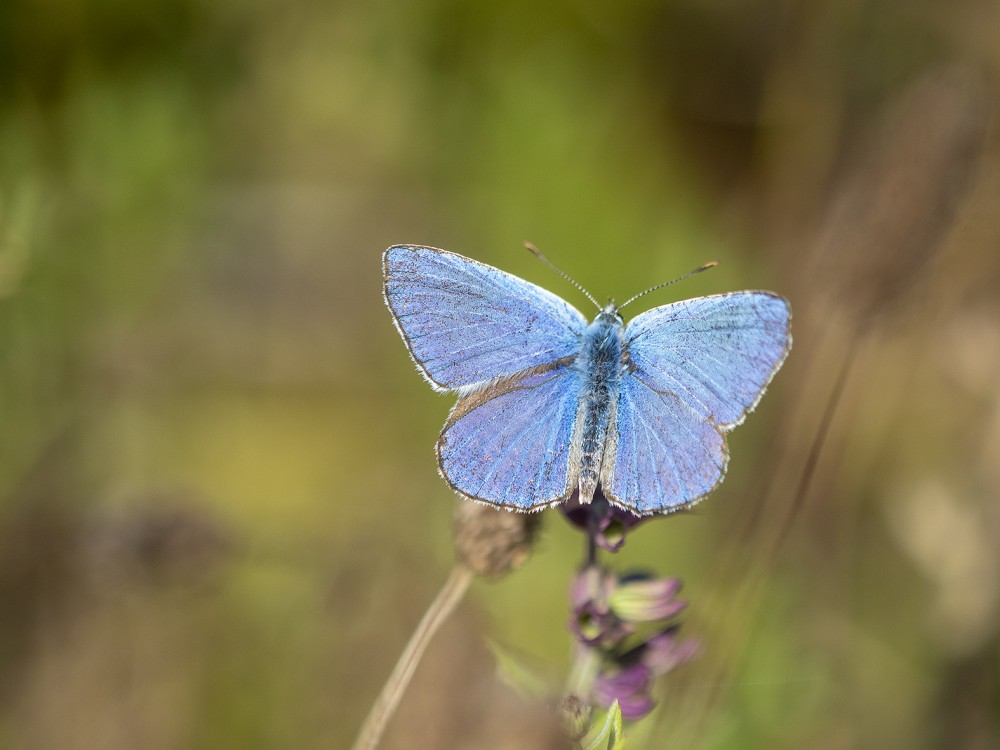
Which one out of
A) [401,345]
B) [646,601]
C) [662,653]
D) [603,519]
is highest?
[401,345]

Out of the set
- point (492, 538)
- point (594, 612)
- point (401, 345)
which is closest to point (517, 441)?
point (492, 538)

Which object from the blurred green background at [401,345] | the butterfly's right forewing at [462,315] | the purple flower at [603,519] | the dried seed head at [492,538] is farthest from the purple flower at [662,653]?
the butterfly's right forewing at [462,315]

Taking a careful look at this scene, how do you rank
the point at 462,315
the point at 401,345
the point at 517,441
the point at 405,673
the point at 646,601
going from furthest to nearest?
the point at 401,345
the point at 462,315
the point at 517,441
the point at 646,601
the point at 405,673

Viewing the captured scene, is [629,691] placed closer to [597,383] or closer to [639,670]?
[639,670]

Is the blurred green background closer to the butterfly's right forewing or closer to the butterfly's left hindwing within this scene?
the butterfly's left hindwing

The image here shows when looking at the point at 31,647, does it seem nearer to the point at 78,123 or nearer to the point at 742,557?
the point at 78,123

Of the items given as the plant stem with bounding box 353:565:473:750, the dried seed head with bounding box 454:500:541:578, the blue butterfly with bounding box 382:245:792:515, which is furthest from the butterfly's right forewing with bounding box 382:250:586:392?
the plant stem with bounding box 353:565:473:750

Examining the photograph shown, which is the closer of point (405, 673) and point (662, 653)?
point (405, 673)
